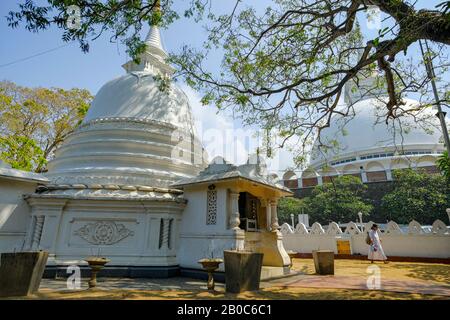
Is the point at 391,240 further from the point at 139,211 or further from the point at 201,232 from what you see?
the point at 139,211

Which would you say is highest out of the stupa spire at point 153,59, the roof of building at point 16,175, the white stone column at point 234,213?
the stupa spire at point 153,59

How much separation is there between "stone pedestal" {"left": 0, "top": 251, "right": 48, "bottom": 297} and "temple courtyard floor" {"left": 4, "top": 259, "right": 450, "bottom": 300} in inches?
14.8

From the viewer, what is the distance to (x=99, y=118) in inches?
569

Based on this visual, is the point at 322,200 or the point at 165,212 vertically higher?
the point at 322,200

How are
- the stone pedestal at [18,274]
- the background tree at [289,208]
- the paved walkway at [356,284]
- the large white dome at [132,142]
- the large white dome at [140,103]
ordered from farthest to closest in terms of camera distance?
the background tree at [289,208], the large white dome at [140,103], the large white dome at [132,142], the paved walkway at [356,284], the stone pedestal at [18,274]

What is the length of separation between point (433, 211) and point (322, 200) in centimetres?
1190

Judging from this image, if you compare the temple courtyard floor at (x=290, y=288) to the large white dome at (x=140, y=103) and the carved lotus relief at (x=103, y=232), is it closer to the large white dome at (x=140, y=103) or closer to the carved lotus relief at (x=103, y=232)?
the carved lotus relief at (x=103, y=232)

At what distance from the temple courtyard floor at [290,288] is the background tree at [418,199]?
23.7m

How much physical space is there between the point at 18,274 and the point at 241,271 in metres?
5.43

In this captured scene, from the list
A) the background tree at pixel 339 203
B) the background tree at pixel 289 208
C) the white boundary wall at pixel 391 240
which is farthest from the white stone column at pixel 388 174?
the white boundary wall at pixel 391 240

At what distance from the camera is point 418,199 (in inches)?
1216

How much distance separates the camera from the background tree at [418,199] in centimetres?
2986

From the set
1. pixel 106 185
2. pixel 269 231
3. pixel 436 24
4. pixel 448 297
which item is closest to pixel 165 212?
pixel 106 185

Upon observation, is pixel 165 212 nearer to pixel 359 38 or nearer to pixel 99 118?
pixel 99 118
